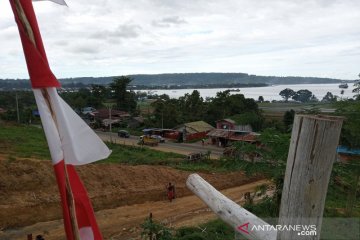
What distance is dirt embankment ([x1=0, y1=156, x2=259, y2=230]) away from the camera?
13273mm

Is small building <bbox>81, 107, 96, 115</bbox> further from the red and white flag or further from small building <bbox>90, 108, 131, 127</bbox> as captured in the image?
the red and white flag

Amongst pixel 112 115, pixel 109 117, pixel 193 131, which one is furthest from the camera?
pixel 112 115

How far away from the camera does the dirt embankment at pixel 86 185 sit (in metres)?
13.3

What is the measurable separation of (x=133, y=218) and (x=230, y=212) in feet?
38.5

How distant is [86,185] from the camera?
53.2 feet

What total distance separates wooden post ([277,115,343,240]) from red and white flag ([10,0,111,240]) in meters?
1.06

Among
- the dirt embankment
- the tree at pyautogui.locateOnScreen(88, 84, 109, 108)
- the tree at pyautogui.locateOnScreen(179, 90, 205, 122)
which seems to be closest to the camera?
the dirt embankment

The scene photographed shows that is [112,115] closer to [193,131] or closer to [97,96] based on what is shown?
[97,96]

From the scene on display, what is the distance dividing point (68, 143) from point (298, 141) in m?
1.25

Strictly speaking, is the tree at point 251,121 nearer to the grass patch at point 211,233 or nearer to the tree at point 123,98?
the tree at point 123,98

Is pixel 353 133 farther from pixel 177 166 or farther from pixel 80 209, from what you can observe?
pixel 177 166

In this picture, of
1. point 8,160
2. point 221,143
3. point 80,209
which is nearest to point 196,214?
Result: point 8,160

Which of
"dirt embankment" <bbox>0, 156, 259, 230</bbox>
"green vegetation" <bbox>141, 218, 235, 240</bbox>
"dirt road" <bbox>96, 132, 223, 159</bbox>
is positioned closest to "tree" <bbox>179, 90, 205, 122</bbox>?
"dirt road" <bbox>96, 132, 223, 159</bbox>

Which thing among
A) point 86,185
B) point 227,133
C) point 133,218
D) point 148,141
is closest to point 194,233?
point 133,218
